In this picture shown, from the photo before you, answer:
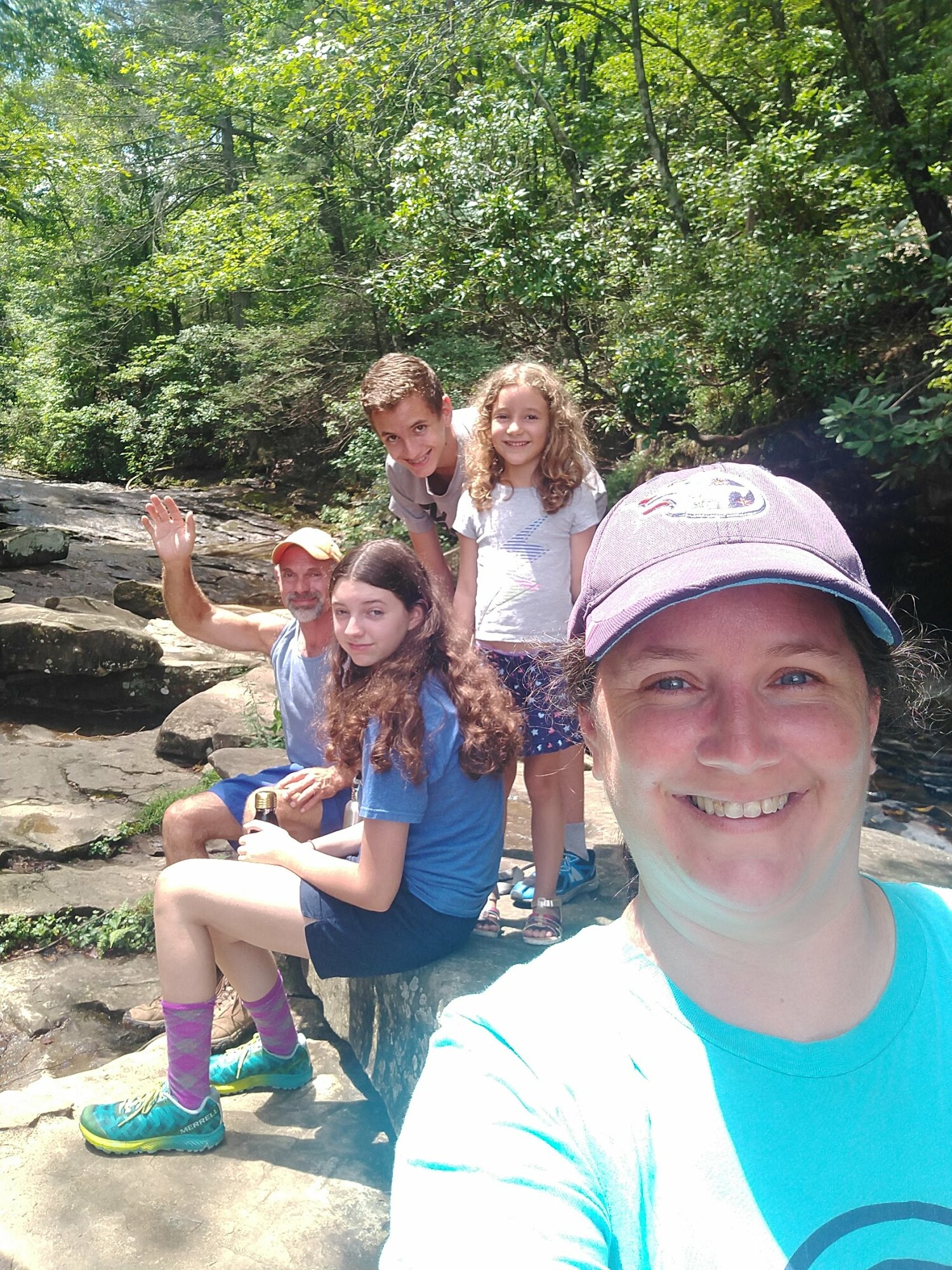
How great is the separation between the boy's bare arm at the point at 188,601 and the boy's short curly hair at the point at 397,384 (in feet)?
2.48

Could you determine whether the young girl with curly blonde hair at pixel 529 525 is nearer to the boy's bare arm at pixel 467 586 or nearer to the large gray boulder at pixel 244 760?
the boy's bare arm at pixel 467 586

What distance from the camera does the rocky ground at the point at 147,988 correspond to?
240 centimetres

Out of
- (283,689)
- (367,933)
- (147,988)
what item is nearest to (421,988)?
(367,933)

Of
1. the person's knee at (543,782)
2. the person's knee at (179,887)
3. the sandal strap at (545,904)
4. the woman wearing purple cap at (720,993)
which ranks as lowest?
the sandal strap at (545,904)

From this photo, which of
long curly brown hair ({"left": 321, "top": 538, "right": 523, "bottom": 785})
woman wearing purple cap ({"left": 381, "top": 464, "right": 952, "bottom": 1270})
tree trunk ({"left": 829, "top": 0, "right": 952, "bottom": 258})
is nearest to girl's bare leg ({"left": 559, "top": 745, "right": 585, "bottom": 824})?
long curly brown hair ({"left": 321, "top": 538, "right": 523, "bottom": 785})

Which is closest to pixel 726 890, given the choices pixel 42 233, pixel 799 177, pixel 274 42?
pixel 799 177

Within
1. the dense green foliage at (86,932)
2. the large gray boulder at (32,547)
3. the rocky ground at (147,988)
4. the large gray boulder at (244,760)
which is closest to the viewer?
the rocky ground at (147,988)

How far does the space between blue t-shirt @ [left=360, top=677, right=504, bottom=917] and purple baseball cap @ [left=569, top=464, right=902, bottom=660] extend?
1.41 m

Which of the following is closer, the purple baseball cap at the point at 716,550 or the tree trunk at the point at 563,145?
the purple baseball cap at the point at 716,550

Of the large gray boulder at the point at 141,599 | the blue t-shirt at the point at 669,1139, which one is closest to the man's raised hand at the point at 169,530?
the blue t-shirt at the point at 669,1139

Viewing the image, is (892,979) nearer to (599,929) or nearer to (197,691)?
(599,929)

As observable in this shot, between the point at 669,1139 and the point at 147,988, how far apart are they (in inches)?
152

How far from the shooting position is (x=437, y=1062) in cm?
103

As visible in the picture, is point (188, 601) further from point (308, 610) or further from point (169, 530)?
point (308, 610)
